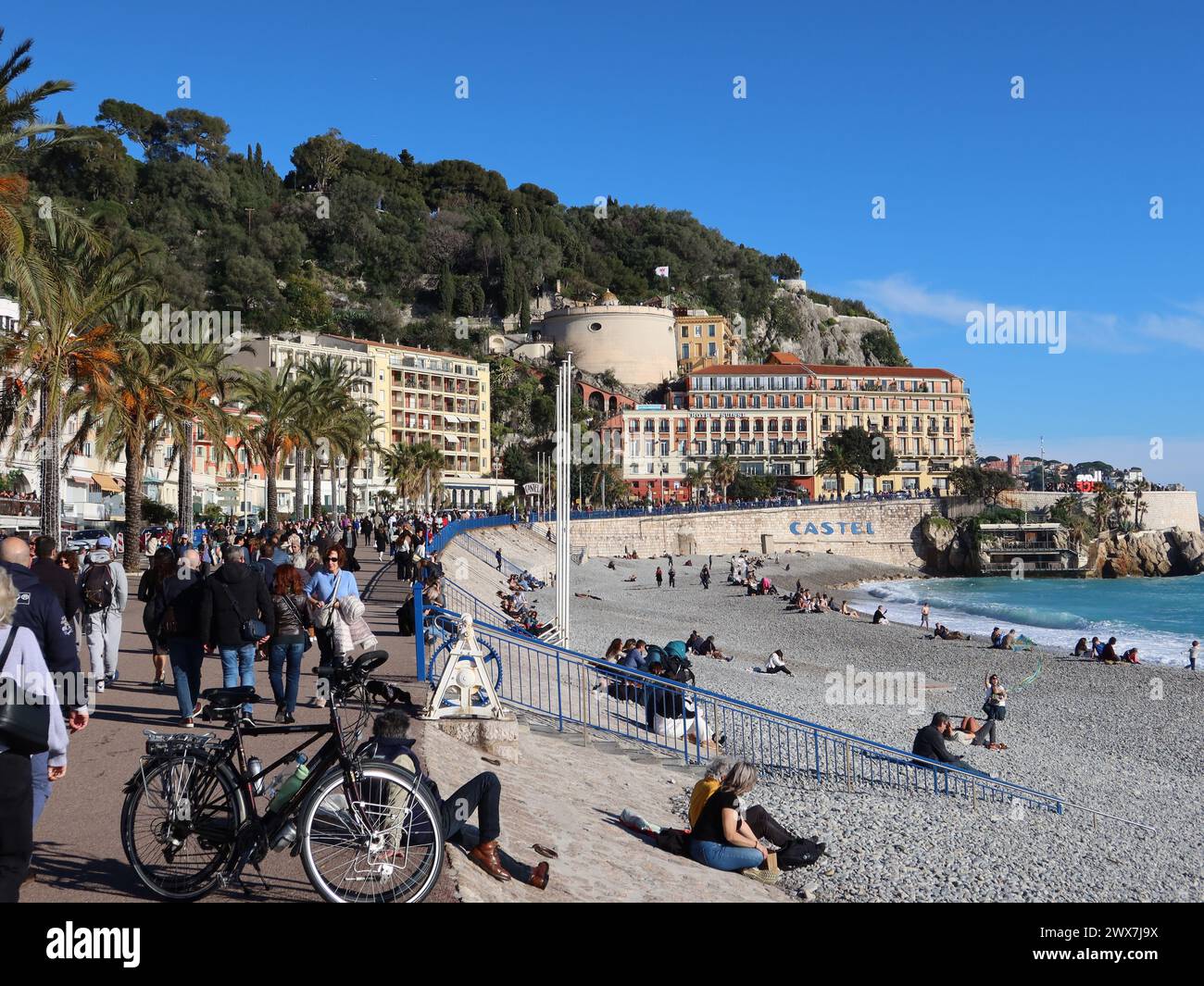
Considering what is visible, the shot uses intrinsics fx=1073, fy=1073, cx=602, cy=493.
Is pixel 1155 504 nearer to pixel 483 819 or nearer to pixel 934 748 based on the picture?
pixel 934 748

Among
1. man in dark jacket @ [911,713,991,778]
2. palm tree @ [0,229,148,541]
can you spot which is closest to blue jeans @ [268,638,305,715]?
man in dark jacket @ [911,713,991,778]

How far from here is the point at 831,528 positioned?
88.6 meters

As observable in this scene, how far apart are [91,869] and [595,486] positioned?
86.5 metres

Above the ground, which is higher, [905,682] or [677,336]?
[677,336]

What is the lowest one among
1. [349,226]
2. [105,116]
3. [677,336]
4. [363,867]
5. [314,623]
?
[363,867]

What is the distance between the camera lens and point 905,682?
28312mm

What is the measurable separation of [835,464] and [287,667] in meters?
94.4

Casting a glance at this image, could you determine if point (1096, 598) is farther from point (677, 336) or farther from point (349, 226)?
point (349, 226)

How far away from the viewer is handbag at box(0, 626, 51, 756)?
4344 millimetres

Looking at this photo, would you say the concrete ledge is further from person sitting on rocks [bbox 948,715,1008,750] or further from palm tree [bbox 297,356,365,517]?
palm tree [bbox 297,356,365,517]

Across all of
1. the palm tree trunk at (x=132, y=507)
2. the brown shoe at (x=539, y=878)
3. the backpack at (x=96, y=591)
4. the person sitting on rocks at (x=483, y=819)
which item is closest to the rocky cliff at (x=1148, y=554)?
the palm tree trunk at (x=132, y=507)

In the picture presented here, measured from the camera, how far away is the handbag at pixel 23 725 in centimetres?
434

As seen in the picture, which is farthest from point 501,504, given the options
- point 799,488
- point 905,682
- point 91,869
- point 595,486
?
point 91,869

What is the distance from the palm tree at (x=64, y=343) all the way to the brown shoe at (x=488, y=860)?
14365 mm
